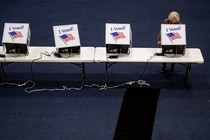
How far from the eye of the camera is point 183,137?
5.59 m

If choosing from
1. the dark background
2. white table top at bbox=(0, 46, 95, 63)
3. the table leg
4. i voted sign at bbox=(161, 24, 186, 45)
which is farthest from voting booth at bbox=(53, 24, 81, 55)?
the table leg

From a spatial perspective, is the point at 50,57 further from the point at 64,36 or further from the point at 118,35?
the point at 118,35

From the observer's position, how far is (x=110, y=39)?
6488 millimetres

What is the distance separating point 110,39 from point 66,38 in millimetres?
752

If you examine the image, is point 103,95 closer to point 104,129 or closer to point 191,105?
point 104,129

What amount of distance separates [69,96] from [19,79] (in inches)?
45.5

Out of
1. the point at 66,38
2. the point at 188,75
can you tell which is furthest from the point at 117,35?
the point at 188,75

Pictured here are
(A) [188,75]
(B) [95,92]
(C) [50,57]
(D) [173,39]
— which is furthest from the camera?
(A) [188,75]

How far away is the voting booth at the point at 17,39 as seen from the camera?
6.52 meters

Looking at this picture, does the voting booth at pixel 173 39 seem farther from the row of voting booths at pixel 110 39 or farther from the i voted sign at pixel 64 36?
the i voted sign at pixel 64 36

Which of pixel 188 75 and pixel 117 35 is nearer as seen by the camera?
pixel 117 35

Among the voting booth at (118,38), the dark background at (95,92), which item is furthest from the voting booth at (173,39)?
the dark background at (95,92)

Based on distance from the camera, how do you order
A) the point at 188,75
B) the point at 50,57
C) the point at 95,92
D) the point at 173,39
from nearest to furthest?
the point at 173,39 → the point at 50,57 → the point at 95,92 → the point at 188,75

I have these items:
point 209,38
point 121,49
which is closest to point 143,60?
point 121,49
